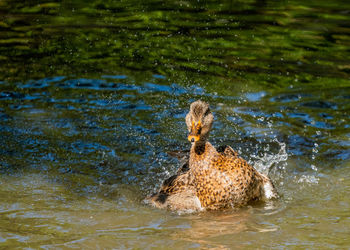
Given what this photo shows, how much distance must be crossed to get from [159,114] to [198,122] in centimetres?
335

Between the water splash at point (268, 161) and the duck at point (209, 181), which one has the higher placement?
the duck at point (209, 181)

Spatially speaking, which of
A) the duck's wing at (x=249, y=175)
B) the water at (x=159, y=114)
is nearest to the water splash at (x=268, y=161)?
the water at (x=159, y=114)

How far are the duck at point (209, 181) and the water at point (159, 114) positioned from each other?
151 millimetres

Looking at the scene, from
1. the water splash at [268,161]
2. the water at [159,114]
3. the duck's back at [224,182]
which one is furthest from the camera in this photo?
the water splash at [268,161]

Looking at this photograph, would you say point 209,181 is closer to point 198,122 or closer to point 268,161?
point 198,122

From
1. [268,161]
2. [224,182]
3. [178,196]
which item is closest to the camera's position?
[224,182]

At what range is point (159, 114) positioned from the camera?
33.8 ft

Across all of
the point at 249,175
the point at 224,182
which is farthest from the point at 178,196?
the point at 249,175

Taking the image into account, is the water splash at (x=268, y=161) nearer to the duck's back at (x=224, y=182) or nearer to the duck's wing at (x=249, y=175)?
the duck's wing at (x=249, y=175)

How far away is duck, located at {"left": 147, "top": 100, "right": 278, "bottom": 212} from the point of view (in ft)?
22.8

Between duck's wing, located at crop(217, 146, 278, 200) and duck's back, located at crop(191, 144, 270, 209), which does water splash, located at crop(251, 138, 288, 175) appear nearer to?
duck's wing, located at crop(217, 146, 278, 200)

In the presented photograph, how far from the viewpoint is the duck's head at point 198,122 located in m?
6.96

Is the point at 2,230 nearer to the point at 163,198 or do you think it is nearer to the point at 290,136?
the point at 163,198

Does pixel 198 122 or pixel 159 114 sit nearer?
pixel 198 122
